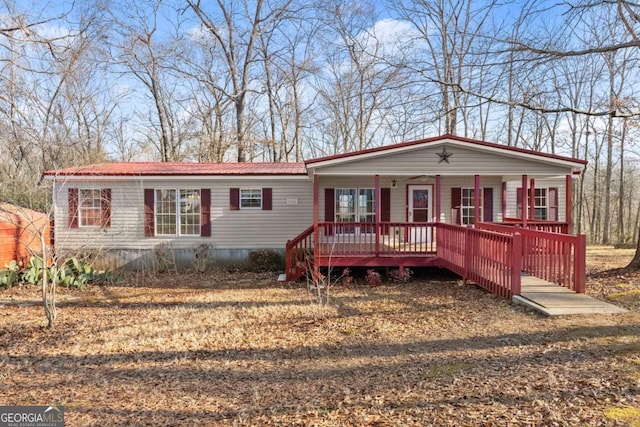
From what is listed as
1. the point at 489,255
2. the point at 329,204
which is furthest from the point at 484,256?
the point at 329,204

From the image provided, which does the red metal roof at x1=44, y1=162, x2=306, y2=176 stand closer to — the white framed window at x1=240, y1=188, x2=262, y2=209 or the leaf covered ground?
the white framed window at x1=240, y1=188, x2=262, y2=209

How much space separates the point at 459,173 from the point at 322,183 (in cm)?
451

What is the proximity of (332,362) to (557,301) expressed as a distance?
403 cm

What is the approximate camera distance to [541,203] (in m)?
14.3

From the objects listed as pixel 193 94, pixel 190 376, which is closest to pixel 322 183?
pixel 190 376

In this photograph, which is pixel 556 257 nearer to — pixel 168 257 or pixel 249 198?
pixel 249 198

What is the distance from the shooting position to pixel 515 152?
9.97 meters

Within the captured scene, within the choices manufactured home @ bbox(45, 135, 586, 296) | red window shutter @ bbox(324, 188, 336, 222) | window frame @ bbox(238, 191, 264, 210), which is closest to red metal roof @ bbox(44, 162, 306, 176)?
manufactured home @ bbox(45, 135, 586, 296)

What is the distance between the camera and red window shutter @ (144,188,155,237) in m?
12.6

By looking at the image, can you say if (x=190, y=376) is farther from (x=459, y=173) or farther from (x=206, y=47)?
(x=206, y=47)

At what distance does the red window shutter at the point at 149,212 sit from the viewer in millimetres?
12617

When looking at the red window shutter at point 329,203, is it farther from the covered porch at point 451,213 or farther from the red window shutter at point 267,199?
the red window shutter at point 267,199

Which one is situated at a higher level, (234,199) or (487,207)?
(234,199)

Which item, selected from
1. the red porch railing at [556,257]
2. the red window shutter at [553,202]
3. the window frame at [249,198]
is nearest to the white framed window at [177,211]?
the window frame at [249,198]
